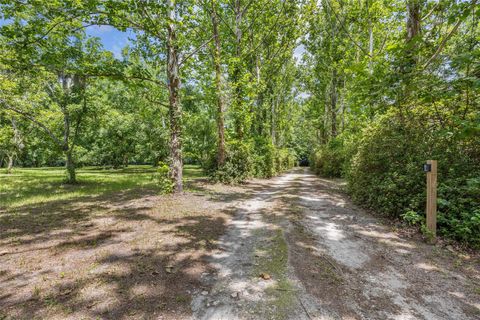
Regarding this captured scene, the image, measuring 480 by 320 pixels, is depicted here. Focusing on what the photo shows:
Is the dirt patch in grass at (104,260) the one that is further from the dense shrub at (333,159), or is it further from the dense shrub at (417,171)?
the dense shrub at (333,159)

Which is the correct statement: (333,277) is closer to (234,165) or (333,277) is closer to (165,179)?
(165,179)

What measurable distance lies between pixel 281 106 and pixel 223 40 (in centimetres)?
997

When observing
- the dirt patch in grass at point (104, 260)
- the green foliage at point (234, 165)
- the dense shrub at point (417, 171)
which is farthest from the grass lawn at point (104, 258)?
the green foliage at point (234, 165)

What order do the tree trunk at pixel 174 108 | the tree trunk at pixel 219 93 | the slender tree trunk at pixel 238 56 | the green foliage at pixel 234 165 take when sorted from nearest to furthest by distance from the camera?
the tree trunk at pixel 174 108
the tree trunk at pixel 219 93
the green foliage at pixel 234 165
the slender tree trunk at pixel 238 56

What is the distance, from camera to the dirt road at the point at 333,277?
2.41 m

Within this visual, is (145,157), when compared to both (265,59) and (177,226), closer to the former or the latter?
(265,59)

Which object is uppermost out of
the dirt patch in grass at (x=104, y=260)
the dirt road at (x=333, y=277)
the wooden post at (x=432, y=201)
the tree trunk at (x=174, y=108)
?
the tree trunk at (x=174, y=108)

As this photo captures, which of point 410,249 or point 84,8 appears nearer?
point 410,249

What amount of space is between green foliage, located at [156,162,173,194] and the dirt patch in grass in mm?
1528

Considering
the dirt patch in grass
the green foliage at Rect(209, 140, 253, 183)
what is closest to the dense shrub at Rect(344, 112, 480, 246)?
the dirt patch in grass

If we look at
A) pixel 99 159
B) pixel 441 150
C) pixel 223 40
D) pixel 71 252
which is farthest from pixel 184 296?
pixel 99 159

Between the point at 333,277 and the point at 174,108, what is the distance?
6.91 m

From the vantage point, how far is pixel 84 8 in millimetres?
6320

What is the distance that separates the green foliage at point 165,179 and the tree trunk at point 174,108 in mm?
137
